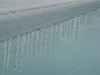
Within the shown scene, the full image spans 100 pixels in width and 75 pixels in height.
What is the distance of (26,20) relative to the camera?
9.9 inches

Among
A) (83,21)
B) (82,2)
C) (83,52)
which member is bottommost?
(83,52)

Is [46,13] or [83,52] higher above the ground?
[46,13]

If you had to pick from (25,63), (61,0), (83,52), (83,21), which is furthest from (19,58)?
(83,52)

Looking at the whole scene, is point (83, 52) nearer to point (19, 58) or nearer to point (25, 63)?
point (25, 63)

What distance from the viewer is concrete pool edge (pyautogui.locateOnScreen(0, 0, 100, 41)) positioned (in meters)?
0.21

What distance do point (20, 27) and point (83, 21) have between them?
47 centimetres

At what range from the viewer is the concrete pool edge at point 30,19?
0.21m

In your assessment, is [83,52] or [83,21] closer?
[83,21]

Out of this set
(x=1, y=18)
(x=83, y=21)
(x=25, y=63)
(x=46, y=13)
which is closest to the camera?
(x=1, y=18)

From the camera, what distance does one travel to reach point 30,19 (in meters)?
0.26

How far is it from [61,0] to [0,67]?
21cm

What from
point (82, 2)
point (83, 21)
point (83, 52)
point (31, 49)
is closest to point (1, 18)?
point (31, 49)

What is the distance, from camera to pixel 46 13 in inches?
11.8

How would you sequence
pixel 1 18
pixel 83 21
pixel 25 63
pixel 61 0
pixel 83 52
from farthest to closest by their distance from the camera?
pixel 83 52
pixel 25 63
pixel 83 21
pixel 61 0
pixel 1 18
